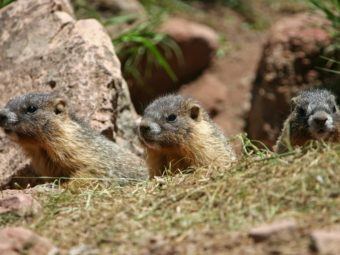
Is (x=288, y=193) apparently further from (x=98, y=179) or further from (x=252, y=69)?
(x=252, y=69)

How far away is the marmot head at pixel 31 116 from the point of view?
877cm

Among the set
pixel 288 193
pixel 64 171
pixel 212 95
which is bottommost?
pixel 212 95

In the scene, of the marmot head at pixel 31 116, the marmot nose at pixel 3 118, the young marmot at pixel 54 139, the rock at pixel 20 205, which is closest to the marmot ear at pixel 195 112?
the young marmot at pixel 54 139

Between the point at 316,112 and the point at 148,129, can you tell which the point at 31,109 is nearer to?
the point at 148,129

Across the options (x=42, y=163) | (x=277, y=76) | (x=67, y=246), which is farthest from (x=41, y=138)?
(x=277, y=76)

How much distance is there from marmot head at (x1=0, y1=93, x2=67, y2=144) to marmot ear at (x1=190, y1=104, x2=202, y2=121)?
1.49m

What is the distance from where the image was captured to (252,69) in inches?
609

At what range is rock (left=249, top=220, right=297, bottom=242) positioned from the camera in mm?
5018

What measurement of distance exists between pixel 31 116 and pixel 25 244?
360cm

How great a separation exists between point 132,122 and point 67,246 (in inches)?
210

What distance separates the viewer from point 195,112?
365 inches

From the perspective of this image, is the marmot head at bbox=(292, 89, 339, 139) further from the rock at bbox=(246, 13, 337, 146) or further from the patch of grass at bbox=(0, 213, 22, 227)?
the rock at bbox=(246, 13, 337, 146)

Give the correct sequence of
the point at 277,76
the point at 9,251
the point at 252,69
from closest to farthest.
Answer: the point at 9,251 < the point at 277,76 < the point at 252,69

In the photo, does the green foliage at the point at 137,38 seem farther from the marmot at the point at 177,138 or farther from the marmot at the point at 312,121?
the marmot at the point at 312,121
